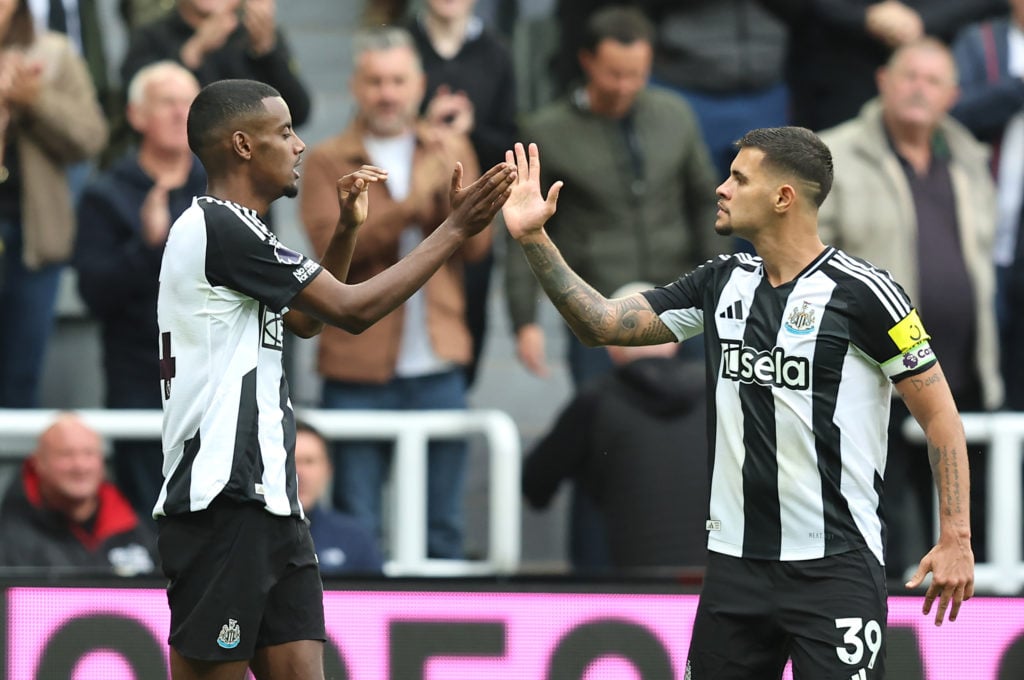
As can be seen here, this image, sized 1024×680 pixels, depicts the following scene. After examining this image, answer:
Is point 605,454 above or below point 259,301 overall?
below

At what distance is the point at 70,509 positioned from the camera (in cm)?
749

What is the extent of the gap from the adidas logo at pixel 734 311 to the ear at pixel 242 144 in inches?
55.0

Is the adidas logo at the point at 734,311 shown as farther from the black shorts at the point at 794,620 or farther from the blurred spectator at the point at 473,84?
the blurred spectator at the point at 473,84

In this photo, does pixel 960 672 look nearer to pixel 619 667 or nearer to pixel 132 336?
pixel 619 667

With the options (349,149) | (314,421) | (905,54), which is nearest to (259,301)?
(314,421)

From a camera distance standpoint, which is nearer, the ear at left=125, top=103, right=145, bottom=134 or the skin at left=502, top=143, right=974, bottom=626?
the skin at left=502, top=143, right=974, bottom=626

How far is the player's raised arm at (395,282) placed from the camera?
475cm

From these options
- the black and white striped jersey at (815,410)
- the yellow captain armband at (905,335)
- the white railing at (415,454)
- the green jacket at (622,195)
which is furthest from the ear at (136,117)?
the yellow captain armband at (905,335)

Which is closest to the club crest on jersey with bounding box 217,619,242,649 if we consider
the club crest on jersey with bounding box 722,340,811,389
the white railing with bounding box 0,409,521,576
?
the club crest on jersey with bounding box 722,340,811,389

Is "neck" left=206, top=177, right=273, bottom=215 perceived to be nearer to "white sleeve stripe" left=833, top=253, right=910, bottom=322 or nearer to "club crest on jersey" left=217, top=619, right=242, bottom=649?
"club crest on jersey" left=217, top=619, right=242, bottom=649

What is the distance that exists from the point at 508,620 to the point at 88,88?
3.41m

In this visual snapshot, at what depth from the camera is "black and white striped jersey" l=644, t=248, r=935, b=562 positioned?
4.98 meters

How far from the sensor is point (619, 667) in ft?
21.2

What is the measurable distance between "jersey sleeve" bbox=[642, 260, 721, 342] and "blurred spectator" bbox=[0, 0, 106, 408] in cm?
376
